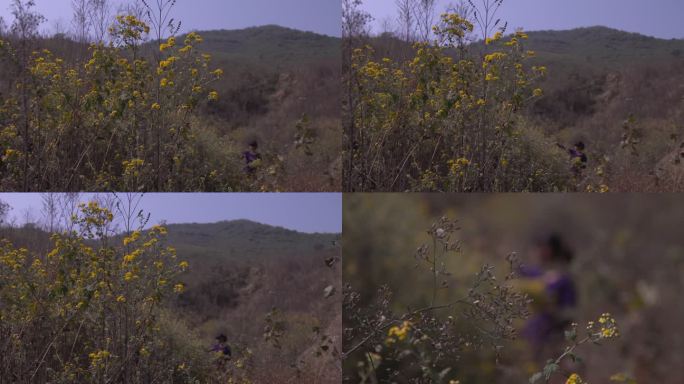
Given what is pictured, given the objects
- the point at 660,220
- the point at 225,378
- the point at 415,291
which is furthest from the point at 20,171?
the point at 660,220

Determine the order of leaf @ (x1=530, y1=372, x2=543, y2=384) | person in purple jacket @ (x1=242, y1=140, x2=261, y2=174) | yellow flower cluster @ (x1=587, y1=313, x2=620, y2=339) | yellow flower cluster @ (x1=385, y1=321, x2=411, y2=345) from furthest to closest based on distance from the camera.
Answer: person in purple jacket @ (x1=242, y1=140, x2=261, y2=174) < leaf @ (x1=530, y1=372, x2=543, y2=384) < yellow flower cluster @ (x1=587, y1=313, x2=620, y2=339) < yellow flower cluster @ (x1=385, y1=321, x2=411, y2=345)

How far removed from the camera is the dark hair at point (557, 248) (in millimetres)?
3760

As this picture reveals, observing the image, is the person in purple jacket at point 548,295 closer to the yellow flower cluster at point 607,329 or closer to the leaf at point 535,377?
the leaf at point 535,377

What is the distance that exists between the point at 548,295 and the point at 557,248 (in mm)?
316

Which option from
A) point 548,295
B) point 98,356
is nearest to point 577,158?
point 548,295

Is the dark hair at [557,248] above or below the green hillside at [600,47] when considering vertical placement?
below

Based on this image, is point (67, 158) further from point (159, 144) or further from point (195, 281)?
point (195, 281)

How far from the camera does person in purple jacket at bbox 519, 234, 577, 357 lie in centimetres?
356

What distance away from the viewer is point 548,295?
3.62 metres

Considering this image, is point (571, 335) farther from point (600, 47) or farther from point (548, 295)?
point (600, 47)

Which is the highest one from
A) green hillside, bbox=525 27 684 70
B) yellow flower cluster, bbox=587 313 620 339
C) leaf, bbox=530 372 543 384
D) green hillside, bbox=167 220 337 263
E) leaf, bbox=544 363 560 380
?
green hillside, bbox=525 27 684 70

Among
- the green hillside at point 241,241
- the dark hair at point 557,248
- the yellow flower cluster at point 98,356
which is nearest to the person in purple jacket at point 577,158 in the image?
the dark hair at point 557,248

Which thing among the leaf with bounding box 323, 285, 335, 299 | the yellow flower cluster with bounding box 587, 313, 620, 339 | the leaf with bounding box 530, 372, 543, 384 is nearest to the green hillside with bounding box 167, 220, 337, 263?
the leaf with bounding box 323, 285, 335, 299

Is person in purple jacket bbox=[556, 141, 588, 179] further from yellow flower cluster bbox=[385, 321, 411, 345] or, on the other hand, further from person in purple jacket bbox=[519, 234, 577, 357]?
yellow flower cluster bbox=[385, 321, 411, 345]
